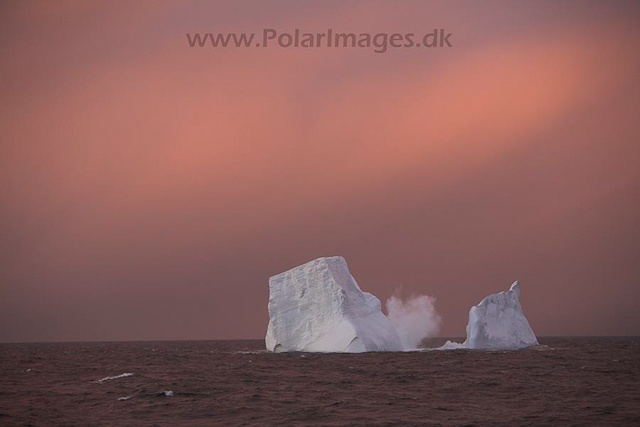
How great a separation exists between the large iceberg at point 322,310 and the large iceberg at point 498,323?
5711 millimetres

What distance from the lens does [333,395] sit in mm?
25391

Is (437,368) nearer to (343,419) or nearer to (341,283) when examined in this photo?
(341,283)

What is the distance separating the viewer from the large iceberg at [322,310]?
47.0 metres

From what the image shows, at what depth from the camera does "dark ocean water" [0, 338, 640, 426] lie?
2066 cm

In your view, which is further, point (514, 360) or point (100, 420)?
point (514, 360)

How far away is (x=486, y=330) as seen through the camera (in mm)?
50469

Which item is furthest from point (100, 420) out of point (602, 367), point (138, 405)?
point (602, 367)

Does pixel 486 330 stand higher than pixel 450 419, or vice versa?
pixel 486 330

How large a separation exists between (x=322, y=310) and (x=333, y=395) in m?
22.5

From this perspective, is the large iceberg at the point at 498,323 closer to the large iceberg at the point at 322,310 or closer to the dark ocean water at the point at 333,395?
the large iceberg at the point at 322,310

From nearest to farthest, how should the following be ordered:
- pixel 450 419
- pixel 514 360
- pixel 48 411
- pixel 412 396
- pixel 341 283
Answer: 1. pixel 450 419
2. pixel 48 411
3. pixel 412 396
4. pixel 514 360
5. pixel 341 283

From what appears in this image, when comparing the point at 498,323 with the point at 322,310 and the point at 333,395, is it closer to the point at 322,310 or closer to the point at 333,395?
the point at 322,310

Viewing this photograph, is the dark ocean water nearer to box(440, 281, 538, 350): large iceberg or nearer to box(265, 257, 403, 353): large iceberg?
box(265, 257, 403, 353): large iceberg

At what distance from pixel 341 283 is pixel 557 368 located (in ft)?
54.2
